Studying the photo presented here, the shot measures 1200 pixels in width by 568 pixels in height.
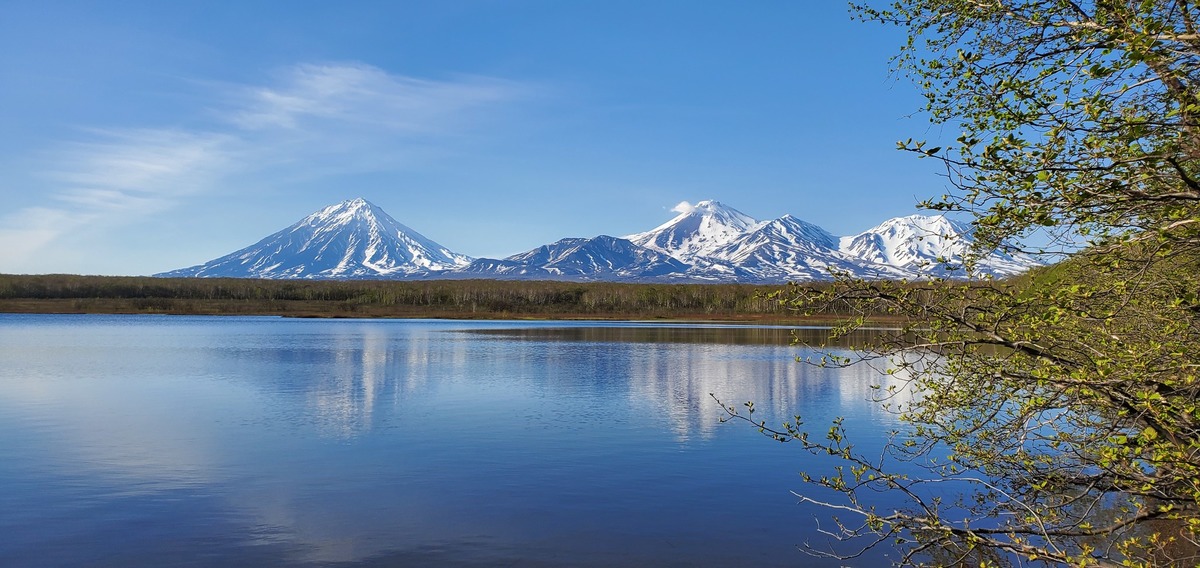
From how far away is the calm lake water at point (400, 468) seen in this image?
15.1 metres

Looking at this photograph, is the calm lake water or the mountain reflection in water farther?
the mountain reflection in water

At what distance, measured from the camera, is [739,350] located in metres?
73.0

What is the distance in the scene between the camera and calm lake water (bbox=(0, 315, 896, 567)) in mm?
15094

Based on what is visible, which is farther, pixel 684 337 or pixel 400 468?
pixel 684 337

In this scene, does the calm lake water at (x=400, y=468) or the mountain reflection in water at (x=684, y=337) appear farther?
the mountain reflection in water at (x=684, y=337)

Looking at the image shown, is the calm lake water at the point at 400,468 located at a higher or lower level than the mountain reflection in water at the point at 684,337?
lower

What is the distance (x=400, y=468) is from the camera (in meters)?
21.8

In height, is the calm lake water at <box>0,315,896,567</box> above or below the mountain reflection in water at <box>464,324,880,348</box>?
below

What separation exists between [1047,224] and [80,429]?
29.5 m

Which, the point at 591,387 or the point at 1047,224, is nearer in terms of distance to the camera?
the point at 1047,224

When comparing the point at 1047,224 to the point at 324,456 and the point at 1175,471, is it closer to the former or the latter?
the point at 1175,471

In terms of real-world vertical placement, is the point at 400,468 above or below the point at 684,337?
below

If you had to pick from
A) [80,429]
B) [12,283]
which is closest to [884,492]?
[80,429]

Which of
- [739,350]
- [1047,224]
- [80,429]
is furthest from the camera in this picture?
[739,350]
